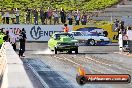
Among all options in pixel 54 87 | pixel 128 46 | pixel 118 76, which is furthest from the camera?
pixel 128 46

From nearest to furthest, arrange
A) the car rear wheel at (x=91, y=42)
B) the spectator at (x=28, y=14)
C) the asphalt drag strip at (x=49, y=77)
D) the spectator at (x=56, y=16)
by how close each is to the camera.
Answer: the asphalt drag strip at (x=49, y=77)
the car rear wheel at (x=91, y=42)
the spectator at (x=28, y=14)
the spectator at (x=56, y=16)

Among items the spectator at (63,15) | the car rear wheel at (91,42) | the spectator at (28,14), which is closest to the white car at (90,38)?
the car rear wheel at (91,42)

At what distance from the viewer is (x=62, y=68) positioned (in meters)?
20.0

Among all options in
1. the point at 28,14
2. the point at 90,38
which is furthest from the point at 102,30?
the point at 28,14

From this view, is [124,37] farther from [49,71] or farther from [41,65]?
[49,71]

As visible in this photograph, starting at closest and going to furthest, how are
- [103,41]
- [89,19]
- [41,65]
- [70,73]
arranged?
[70,73] < [41,65] < [103,41] < [89,19]

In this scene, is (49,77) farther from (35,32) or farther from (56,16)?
(35,32)

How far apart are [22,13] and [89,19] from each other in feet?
25.2

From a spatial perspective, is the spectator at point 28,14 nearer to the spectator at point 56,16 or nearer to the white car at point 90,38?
the spectator at point 56,16

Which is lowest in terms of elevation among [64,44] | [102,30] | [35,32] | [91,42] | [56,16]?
[91,42]

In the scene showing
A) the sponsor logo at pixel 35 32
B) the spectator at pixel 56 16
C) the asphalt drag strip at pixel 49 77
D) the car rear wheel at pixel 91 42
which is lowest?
the car rear wheel at pixel 91 42

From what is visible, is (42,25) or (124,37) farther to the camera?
(42,25)

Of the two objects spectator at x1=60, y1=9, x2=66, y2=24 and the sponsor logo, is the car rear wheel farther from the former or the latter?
the sponsor logo

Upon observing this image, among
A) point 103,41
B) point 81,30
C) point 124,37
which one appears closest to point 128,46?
point 124,37
